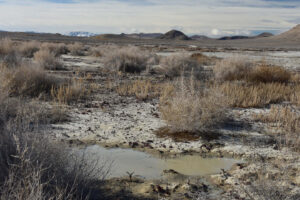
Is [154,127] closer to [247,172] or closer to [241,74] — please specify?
[247,172]

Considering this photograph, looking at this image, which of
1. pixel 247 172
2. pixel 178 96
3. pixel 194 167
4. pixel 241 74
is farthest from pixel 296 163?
pixel 241 74

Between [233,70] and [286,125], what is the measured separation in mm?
7859

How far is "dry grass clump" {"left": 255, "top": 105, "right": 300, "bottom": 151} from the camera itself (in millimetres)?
5559

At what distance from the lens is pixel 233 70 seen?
1401cm

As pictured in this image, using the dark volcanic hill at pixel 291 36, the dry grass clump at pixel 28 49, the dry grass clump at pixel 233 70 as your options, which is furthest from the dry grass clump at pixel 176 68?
the dark volcanic hill at pixel 291 36

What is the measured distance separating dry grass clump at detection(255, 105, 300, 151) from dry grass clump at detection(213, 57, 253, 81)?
17.1 ft

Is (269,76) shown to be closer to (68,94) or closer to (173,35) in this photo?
(68,94)

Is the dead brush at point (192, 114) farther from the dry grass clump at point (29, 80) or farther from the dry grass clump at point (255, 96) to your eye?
the dry grass clump at point (29, 80)

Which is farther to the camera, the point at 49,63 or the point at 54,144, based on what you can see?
the point at 49,63

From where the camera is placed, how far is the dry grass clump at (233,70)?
13.6 m

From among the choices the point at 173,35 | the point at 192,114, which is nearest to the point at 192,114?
the point at 192,114

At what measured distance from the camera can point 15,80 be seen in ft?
28.9

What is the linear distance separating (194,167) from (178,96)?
2073mm

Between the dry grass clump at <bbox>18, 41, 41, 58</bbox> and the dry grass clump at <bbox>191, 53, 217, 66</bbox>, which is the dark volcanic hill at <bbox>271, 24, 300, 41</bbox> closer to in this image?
the dry grass clump at <bbox>191, 53, 217, 66</bbox>
